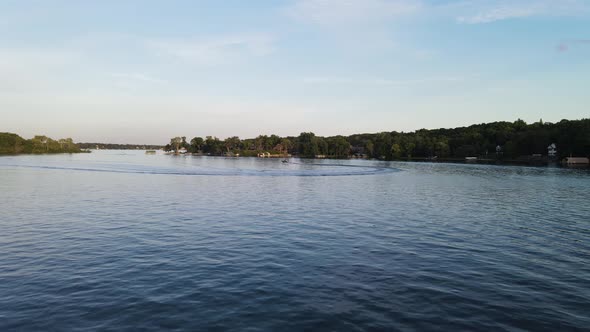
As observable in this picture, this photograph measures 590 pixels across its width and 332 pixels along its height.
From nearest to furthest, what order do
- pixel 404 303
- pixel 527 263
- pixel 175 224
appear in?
pixel 404 303 → pixel 527 263 → pixel 175 224

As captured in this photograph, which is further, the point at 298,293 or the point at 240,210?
the point at 240,210

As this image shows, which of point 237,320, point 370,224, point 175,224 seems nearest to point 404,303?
point 237,320

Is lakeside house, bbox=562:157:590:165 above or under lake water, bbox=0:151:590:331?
above

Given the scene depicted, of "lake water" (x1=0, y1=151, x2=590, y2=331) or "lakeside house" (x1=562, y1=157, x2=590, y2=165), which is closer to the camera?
"lake water" (x1=0, y1=151, x2=590, y2=331)

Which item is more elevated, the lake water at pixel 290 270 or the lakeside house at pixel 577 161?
the lakeside house at pixel 577 161

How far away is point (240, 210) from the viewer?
38.4 meters

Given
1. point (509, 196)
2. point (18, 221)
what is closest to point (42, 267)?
point (18, 221)

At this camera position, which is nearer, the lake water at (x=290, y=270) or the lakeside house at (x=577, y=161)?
the lake water at (x=290, y=270)

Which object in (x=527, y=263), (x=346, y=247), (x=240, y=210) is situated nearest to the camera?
(x=527, y=263)

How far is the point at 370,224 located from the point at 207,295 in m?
19.0

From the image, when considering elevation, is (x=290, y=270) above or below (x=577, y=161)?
below

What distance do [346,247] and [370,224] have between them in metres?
8.77

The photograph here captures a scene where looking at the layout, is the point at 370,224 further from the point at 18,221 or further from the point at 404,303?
the point at 18,221

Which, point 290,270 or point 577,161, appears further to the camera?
point 577,161
